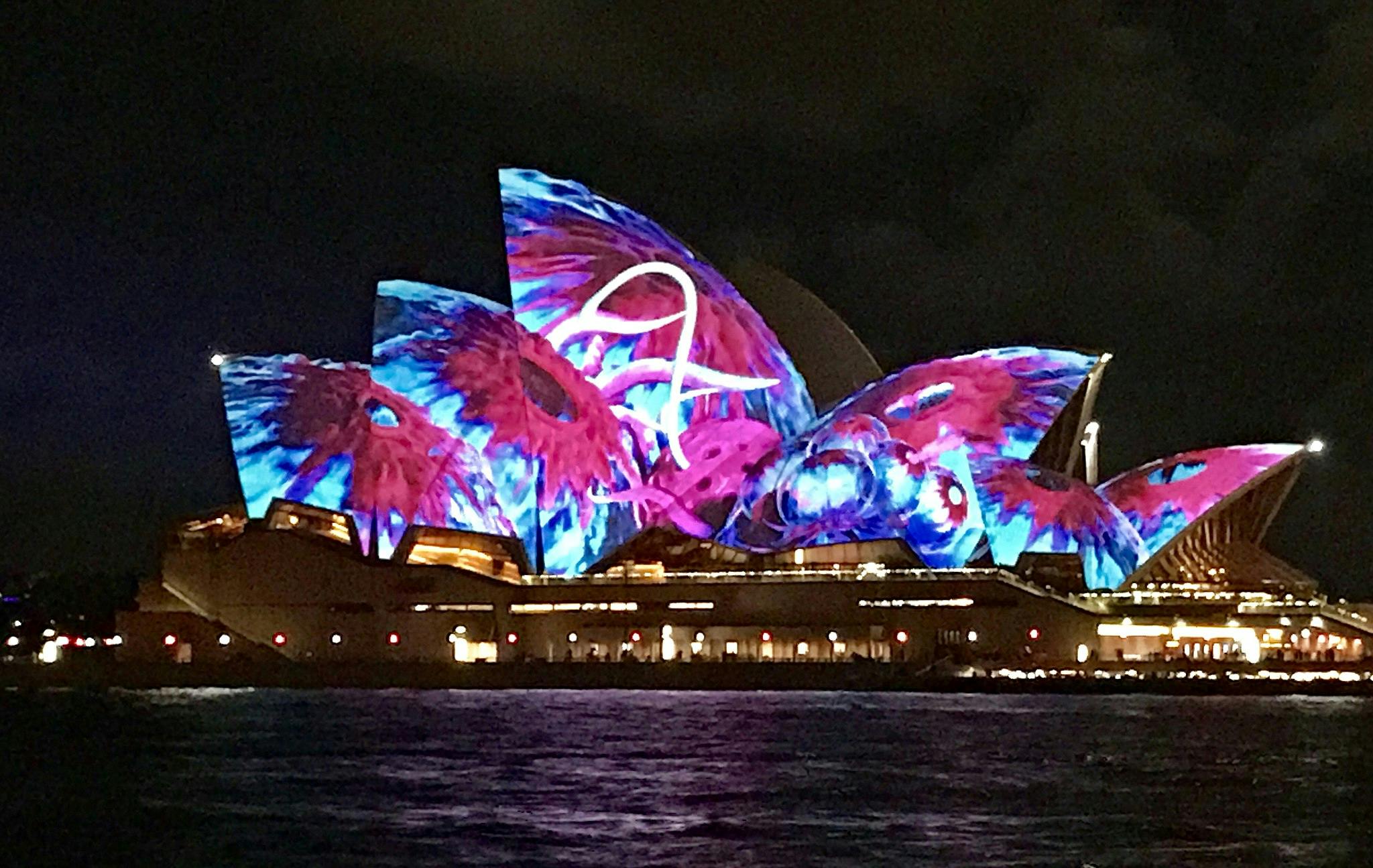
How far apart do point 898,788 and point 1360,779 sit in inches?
284

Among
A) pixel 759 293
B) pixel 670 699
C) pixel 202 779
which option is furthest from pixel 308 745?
pixel 759 293

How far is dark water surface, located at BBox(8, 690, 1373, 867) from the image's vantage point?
80.1 feet

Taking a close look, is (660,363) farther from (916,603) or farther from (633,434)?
(916,603)

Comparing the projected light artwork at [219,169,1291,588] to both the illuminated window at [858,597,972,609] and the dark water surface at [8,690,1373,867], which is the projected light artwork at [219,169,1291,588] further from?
the dark water surface at [8,690,1373,867]

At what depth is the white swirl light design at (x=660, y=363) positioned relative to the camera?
215 feet

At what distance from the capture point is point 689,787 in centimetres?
3069

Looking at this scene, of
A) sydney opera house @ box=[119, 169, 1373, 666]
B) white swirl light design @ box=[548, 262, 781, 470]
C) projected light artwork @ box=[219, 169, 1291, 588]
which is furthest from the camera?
white swirl light design @ box=[548, 262, 781, 470]

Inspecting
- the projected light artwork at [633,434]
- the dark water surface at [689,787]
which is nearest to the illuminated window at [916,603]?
the projected light artwork at [633,434]

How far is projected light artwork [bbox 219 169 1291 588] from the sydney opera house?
0.09m

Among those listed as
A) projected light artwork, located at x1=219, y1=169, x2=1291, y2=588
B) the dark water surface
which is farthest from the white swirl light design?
the dark water surface

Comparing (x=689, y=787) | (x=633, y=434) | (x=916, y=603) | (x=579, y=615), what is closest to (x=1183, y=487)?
(x=916, y=603)

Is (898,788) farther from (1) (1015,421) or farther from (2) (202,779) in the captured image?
(1) (1015,421)

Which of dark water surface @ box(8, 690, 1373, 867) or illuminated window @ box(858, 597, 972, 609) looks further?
illuminated window @ box(858, 597, 972, 609)

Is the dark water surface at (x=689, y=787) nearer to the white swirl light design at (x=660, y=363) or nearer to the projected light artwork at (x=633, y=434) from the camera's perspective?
the projected light artwork at (x=633, y=434)
